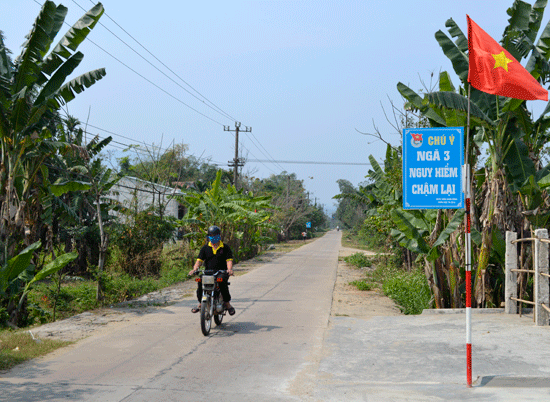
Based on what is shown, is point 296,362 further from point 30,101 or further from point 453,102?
point 30,101

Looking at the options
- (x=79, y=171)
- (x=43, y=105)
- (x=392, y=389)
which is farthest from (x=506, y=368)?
(x=79, y=171)

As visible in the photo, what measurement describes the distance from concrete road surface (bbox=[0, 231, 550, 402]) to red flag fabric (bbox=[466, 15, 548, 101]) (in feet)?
11.3

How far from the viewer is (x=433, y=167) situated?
255 inches

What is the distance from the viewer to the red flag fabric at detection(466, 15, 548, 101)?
6504mm

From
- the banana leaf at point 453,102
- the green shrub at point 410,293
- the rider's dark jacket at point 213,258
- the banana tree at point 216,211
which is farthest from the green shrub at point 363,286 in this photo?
the rider's dark jacket at point 213,258

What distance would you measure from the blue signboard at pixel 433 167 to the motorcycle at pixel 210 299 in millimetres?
3759

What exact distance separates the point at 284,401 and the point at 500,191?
695cm

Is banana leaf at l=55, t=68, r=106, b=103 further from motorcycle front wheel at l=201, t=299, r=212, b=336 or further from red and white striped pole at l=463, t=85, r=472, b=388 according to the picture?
red and white striped pole at l=463, t=85, r=472, b=388

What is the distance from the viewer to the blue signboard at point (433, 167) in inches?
249

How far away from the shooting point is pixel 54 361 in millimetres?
6930

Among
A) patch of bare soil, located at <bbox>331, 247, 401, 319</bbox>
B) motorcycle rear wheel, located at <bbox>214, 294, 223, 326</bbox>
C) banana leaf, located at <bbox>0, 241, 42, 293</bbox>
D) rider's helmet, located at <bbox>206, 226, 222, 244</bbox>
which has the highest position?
rider's helmet, located at <bbox>206, 226, 222, 244</bbox>

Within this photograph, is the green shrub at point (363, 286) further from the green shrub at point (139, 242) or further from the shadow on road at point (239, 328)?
the green shrub at point (139, 242)

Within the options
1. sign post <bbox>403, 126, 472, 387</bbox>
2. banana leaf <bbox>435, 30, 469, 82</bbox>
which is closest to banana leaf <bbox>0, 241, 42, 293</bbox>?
sign post <bbox>403, 126, 472, 387</bbox>

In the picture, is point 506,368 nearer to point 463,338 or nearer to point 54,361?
point 463,338
